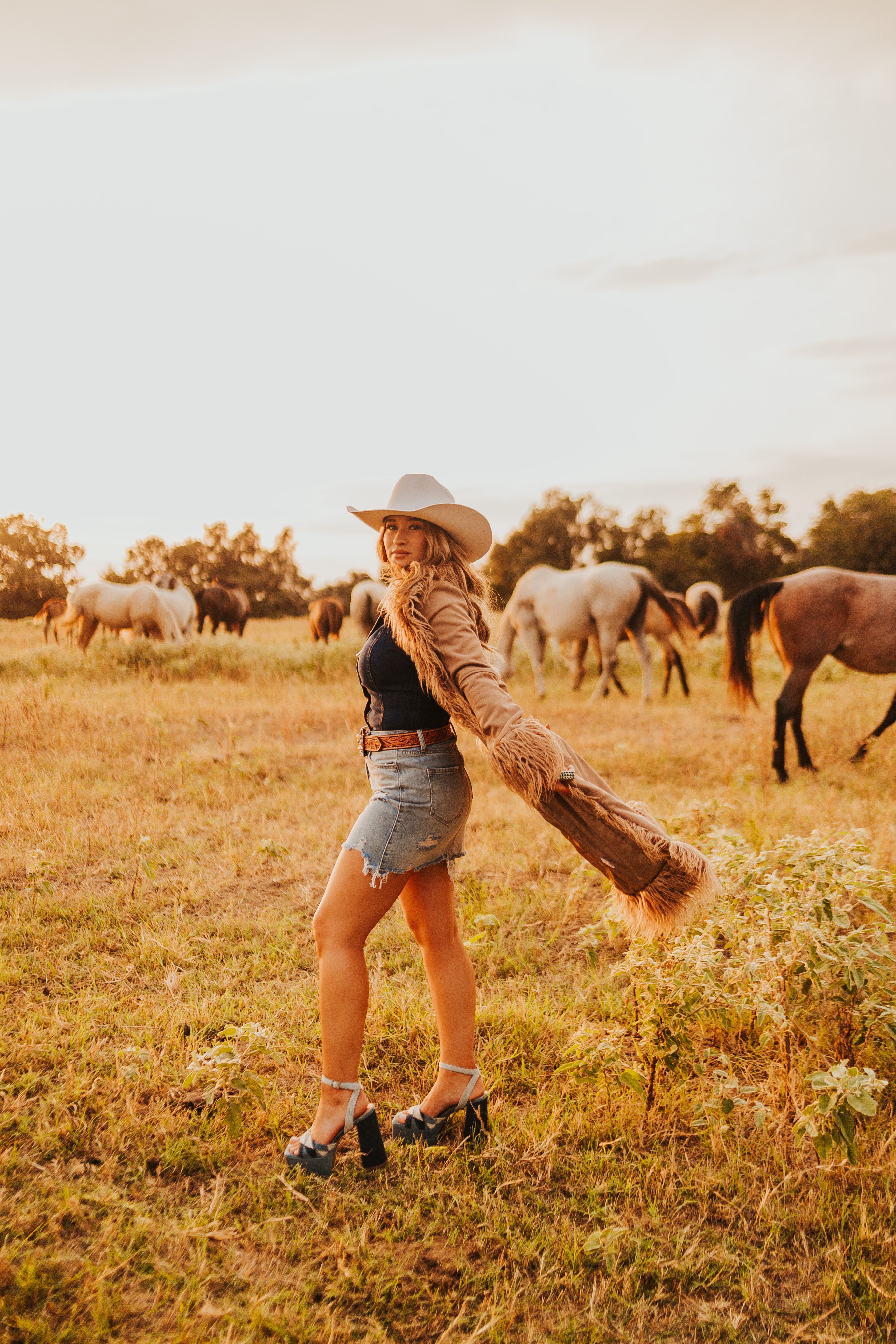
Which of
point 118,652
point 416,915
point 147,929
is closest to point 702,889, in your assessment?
point 416,915

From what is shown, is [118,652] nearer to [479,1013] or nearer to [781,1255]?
[479,1013]

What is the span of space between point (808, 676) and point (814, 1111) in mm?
6018

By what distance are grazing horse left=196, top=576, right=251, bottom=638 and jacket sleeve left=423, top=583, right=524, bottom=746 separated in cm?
1971

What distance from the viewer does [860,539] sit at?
129ft

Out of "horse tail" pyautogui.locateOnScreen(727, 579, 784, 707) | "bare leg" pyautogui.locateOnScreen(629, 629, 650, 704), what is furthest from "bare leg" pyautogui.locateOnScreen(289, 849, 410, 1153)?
"bare leg" pyautogui.locateOnScreen(629, 629, 650, 704)

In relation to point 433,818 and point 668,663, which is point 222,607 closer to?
point 668,663

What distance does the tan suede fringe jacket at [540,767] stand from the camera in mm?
2117

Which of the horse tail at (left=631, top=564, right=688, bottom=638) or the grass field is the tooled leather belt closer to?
the grass field

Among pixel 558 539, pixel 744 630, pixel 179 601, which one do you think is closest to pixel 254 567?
pixel 558 539

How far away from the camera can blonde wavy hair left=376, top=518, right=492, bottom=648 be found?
2344mm

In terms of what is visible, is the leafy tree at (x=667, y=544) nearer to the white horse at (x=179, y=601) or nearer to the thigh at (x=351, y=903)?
the white horse at (x=179, y=601)

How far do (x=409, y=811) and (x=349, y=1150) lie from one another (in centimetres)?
118

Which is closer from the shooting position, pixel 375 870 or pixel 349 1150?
pixel 375 870

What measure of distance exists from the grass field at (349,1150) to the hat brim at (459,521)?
1.69m
